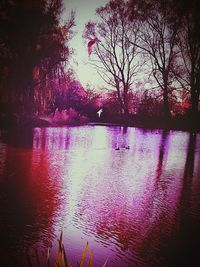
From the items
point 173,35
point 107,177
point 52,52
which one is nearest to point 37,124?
point 52,52

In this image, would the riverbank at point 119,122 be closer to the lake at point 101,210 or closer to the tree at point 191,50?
the tree at point 191,50

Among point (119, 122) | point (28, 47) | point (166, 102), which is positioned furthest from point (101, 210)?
point (119, 122)

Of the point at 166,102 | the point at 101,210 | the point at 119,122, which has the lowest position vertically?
the point at 101,210

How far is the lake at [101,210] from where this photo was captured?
2.65m

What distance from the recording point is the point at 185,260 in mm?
2584

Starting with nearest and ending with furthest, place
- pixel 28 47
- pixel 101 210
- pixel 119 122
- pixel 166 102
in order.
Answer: pixel 101 210 → pixel 28 47 → pixel 166 102 → pixel 119 122

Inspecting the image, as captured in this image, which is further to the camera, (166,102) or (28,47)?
(166,102)

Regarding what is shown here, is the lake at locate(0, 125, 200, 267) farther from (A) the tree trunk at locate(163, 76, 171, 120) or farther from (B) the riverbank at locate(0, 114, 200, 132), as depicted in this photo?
(A) the tree trunk at locate(163, 76, 171, 120)

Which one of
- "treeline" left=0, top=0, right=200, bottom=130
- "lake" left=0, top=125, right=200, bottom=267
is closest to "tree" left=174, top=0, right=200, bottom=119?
"treeline" left=0, top=0, right=200, bottom=130

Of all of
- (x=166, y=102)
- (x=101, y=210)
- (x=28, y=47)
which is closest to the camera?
(x=101, y=210)

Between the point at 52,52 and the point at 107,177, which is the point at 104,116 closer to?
the point at 52,52

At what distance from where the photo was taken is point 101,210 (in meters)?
3.72

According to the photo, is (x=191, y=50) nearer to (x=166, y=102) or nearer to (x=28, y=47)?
(x=166, y=102)

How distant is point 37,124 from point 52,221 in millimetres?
13398
